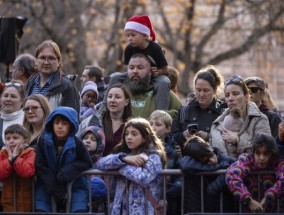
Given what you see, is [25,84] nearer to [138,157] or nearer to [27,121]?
[27,121]

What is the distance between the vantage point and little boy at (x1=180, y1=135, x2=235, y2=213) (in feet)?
37.3

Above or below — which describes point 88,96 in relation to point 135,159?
above

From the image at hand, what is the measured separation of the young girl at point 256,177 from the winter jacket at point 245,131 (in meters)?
0.50

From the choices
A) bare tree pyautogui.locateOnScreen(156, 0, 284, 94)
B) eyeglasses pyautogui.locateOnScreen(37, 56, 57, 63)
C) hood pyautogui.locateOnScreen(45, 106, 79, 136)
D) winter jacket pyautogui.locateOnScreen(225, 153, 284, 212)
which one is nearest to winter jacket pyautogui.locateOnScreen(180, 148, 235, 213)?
winter jacket pyautogui.locateOnScreen(225, 153, 284, 212)

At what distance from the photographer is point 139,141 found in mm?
11516

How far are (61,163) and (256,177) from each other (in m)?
1.91

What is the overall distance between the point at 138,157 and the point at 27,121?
1341 millimetres

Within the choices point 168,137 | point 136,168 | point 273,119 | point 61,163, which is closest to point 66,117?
point 61,163

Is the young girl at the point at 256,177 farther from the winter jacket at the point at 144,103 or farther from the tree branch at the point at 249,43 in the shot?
the tree branch at the point at 249,43

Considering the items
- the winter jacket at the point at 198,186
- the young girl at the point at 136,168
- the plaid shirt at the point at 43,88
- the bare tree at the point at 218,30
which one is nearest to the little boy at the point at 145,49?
the plaid shirt at the point at 43,88

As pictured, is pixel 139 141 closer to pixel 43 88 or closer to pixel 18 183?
pixel 18 183

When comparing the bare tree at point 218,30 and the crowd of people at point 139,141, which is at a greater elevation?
the bare tree at point 218,30

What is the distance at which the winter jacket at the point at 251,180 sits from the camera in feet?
36.6

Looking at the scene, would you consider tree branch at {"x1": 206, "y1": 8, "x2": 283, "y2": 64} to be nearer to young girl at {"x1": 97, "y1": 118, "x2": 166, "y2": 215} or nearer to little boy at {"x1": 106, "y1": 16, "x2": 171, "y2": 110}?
little boy at {"x1": 106, "y1": 16, "x2": 171, "y2": 110}
